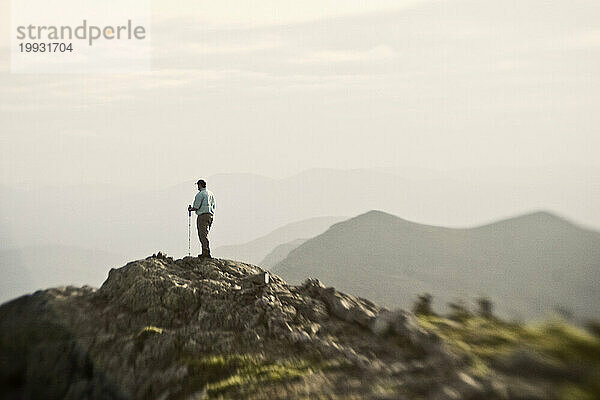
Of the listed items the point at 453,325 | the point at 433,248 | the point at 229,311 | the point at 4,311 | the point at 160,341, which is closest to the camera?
the point at 453,325

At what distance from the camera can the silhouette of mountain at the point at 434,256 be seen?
257 ft

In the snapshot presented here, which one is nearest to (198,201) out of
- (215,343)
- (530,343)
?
(215,343)

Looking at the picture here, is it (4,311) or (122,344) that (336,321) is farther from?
(4,311)

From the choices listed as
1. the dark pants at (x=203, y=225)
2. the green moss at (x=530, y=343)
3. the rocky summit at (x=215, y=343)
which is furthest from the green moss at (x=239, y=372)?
the dark pants at (x=203, y=225)

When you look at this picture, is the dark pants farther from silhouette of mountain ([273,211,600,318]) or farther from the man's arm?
silhouette of mountain ([273,211,600,318])

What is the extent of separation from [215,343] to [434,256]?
85.5 meters

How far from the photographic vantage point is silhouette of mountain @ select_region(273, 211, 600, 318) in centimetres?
7825

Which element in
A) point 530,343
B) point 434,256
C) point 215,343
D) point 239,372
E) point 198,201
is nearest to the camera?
point 530,343

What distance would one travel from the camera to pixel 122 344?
20922 millimetres

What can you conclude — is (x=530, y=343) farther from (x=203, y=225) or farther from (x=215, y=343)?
(x=203, y=225)

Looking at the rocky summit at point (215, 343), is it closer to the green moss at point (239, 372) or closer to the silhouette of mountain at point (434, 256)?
the green moss at point (239, 372)

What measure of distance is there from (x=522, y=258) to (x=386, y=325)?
7611cm

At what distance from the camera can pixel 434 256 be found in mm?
101438

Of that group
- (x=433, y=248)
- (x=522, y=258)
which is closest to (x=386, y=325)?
(x=522, y=258)
